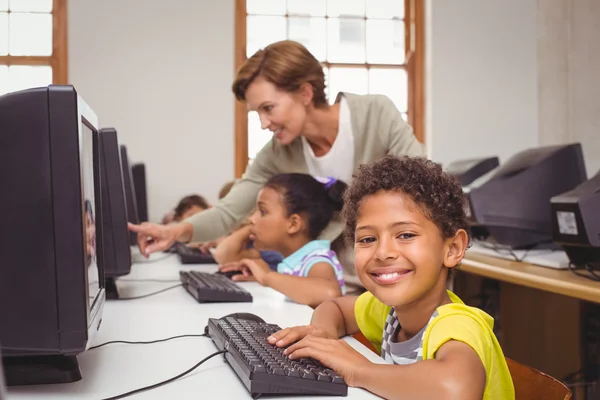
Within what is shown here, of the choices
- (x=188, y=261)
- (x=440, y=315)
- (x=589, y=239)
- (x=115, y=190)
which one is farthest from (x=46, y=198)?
(x=188, y=261)

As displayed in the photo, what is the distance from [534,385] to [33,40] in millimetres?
4304

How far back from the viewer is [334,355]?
0.88 meters

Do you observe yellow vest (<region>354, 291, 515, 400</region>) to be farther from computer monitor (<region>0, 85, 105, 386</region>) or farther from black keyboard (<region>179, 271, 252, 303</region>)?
black keyboard (<region>179, 271, 252, 303</region>)

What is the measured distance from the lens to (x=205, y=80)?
4.55m

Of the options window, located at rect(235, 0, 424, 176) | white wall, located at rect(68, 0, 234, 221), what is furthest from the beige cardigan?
Answer: window, located at rect(235, 0, 424, 176)

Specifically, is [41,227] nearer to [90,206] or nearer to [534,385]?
[90,206]

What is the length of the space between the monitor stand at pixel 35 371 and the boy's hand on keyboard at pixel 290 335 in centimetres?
28

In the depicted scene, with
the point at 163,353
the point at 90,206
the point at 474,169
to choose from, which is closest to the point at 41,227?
the point at 90,206

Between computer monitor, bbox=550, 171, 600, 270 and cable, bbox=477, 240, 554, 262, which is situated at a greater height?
computer monitor, bbox=550, 171, 600, 270

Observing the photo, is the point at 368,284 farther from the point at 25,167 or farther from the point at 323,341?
the point at 25,167

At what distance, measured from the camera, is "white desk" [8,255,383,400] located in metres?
0.81

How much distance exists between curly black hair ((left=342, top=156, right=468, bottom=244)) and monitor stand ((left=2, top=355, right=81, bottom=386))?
50 cm

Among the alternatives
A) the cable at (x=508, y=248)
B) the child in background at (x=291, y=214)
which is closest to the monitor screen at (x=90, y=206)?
the child in background at (x=291, y=214)

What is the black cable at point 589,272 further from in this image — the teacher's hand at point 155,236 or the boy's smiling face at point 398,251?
the teacher's hand at point 155,236
